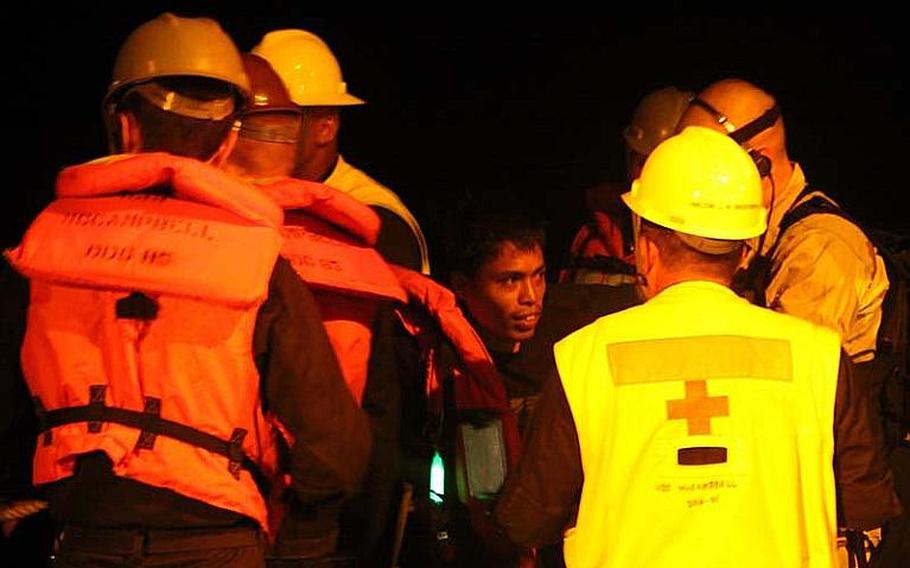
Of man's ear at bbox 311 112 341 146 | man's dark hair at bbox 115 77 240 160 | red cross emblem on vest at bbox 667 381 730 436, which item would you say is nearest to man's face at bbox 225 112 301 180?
man's dark hair at bbox 115 77 240 160

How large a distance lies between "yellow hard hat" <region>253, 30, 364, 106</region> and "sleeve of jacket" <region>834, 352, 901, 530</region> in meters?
1.96

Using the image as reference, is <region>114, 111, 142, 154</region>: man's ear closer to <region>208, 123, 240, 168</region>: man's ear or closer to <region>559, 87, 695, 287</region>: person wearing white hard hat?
<region>208, 123, 240, 168</region>: man's ear

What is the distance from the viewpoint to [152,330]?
2615 millimetres

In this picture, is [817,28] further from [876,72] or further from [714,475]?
[714,475]

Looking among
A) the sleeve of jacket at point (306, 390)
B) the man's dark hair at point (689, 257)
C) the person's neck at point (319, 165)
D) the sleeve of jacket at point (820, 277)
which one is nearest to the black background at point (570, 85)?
the person's neck at point (319, 165)

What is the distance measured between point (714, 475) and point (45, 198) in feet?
12.6

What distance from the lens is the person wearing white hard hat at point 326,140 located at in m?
3.91

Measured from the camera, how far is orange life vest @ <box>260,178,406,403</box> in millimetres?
3094

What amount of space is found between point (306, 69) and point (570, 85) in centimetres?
298

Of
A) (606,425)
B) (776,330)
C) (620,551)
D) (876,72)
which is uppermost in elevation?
(876,72)

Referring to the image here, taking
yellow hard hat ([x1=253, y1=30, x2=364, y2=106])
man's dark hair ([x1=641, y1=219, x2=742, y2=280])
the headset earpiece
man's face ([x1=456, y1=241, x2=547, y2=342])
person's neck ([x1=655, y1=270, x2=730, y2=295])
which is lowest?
man's face ([x1=456, y1=241, x2=547, y2=342])

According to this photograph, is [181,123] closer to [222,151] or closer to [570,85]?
[222,151]

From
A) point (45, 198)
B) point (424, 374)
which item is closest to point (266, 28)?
point (45, 198)

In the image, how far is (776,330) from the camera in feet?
9.08
